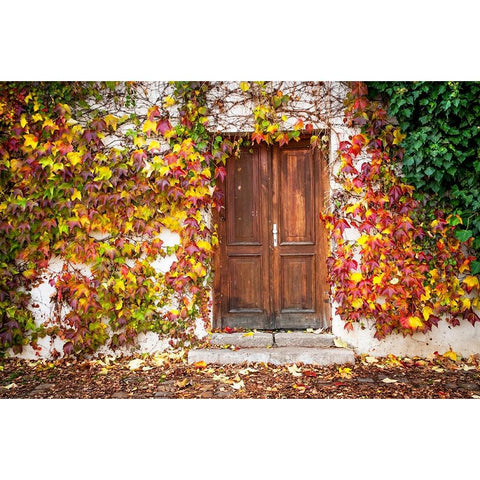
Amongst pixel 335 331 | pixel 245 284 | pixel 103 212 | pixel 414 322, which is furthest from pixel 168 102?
pixel 414 322

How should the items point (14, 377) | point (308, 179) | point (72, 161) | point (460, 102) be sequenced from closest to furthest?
1. point (460, 102)
2. point (14, 377)
3. point (72, 161)
4. point (308, 179)

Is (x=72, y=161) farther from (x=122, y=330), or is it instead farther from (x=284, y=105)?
(x=284, y=105)

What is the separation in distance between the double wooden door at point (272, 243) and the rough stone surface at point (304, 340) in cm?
25

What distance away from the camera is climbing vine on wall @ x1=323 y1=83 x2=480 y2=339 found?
4160 millimetres

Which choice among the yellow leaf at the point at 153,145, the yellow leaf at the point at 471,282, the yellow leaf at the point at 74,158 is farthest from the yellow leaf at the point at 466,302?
the yellow leaf at the point at 74,158

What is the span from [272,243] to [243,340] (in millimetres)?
1075

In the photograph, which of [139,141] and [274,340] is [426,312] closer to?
[274,340]

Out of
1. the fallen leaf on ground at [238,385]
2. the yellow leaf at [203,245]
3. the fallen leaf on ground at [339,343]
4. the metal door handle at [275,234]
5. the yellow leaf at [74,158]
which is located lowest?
the fallen leaf on ground at [238,385]

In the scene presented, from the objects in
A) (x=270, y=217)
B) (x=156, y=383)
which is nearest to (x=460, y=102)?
(x=270, y=217)

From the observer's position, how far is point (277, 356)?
4.03 m

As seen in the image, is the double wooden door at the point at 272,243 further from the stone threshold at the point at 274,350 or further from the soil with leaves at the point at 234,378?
the soil with leaves at the point at 234,378

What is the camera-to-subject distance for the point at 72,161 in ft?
13.9

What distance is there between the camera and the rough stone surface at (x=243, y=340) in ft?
13.9

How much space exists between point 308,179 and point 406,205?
1.03m
